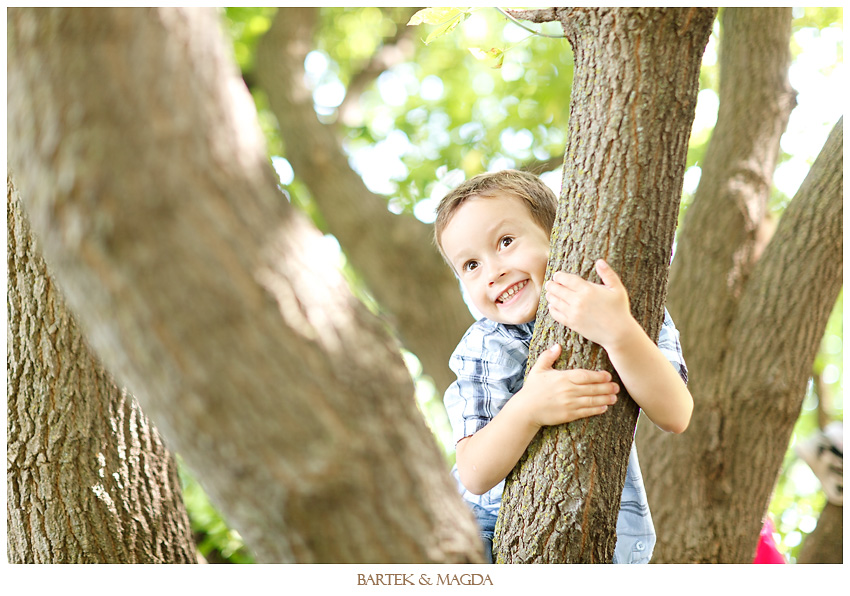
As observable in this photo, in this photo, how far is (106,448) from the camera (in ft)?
4.89

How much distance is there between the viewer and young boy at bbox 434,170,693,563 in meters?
1.10

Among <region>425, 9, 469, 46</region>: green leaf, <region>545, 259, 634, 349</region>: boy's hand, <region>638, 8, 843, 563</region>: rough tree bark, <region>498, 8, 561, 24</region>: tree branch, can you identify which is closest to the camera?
<region>545, 259, 634, 349</region>: boy's hand

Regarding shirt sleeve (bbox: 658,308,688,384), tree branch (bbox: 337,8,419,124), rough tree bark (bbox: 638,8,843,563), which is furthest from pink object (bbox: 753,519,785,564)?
tree branch (bbox: 337,8,419,124)

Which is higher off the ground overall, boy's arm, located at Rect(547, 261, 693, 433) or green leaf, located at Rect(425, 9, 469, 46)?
green leaf, located at Rect(425, 9, 469, 46)

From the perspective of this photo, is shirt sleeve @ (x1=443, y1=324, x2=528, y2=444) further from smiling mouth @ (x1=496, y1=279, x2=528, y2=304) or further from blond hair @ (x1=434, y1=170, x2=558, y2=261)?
blond hair @ (x1=434, y1=170, x2=558, y2=261)

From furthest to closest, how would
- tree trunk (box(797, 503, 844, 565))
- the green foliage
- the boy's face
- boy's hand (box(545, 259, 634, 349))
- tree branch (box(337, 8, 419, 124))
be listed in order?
tree branch (box(337, 8, 419, 124))
the green foliage
tree trunk (box(797, 503, 844, 565))
the boy's face
boy's hand (box(545, 259, 634, 349))

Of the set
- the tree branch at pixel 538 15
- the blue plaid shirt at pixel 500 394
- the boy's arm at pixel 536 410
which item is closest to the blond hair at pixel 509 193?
the blue plaid shirt at pixel 500 394

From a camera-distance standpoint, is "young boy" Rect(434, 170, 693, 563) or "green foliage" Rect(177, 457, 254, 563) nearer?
"young boy" Rect(434, 170, 693, 563)

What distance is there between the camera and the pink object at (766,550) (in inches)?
85.0

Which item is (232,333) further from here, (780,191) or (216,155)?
(780,191)

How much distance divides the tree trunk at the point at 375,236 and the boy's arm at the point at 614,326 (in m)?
1.76

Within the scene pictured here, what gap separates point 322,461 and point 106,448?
1.01 metres

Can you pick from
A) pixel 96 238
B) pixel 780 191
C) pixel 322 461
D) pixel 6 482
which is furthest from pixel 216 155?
pixel 780 191

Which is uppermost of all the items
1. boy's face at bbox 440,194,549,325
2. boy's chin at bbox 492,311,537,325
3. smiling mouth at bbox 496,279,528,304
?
boy's face at bbox 440,194,549,325
